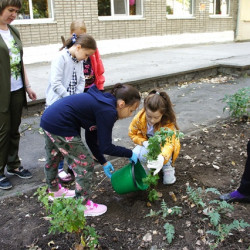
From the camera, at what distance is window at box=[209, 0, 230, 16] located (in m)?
14.3

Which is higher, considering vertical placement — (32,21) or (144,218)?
(32,21)

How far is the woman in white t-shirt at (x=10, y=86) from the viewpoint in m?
2.82

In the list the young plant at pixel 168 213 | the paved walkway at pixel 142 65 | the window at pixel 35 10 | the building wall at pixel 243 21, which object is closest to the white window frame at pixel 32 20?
the window at pixel 35 10

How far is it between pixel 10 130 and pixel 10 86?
0.45 m

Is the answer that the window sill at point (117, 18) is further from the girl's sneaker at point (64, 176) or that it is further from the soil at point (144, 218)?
the girl's sneaker at point (64, 176)

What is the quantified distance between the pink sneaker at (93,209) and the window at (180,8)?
36.6ft

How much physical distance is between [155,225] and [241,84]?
5893 mm

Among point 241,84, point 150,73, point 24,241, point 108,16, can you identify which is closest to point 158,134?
point 24,241

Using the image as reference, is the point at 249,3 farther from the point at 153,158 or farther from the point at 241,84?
the point at 153,158

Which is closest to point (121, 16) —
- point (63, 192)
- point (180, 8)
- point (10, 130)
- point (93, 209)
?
point (180, 8)

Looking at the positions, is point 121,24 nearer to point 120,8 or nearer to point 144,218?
point 120,8

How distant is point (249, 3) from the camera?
15.5 metres

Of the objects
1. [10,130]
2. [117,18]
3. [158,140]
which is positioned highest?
[117,18]

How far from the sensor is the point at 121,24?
10992 millimetres
